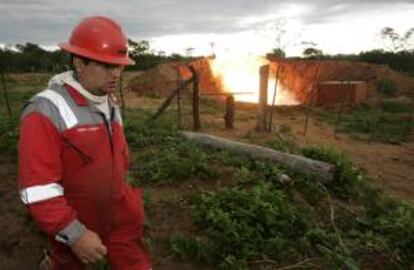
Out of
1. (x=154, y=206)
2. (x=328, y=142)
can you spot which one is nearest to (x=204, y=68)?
(x=328, y=142)

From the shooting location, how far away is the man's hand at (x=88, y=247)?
2602mm

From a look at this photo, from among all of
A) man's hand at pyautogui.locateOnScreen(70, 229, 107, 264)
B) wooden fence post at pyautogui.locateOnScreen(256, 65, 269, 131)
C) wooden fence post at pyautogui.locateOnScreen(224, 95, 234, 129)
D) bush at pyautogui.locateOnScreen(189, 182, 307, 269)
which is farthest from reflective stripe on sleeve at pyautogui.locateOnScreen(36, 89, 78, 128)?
wooden fence post at pyautogui.locateOnScreen(224, 95, 234, 129)

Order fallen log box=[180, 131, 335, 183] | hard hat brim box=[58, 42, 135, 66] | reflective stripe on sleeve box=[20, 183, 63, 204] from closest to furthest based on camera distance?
1. reflective stripe on sleeve box=[20, 183, 63, 204]
2. hard hat brim box=[58, 42, 135, 66]
3. fallen log box=[180, 131, 335, 183]

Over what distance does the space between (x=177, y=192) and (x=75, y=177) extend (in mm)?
3810

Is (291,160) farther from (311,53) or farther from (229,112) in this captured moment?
(311,53)

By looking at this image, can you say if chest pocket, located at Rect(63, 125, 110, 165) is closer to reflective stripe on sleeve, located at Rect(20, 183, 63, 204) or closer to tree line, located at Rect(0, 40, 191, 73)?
reflective stripe on sleeve, located at Rect(20, 183, 63, 204)

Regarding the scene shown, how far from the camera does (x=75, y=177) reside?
112 inches

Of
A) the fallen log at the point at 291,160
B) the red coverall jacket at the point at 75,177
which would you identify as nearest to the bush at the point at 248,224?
the fallen log at the point at 291,160

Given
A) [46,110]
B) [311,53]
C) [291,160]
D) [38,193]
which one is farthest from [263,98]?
[311,53]

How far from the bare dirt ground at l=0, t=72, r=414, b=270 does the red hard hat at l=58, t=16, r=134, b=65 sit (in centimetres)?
275

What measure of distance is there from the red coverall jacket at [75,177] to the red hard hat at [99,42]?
0.73 feet

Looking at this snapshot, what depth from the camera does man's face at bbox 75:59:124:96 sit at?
9.48ft

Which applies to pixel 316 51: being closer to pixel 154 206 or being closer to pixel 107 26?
pixel 154 206

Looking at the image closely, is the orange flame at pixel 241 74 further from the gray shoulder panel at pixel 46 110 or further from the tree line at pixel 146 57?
the gray shoulder panel at pixel 46 110
